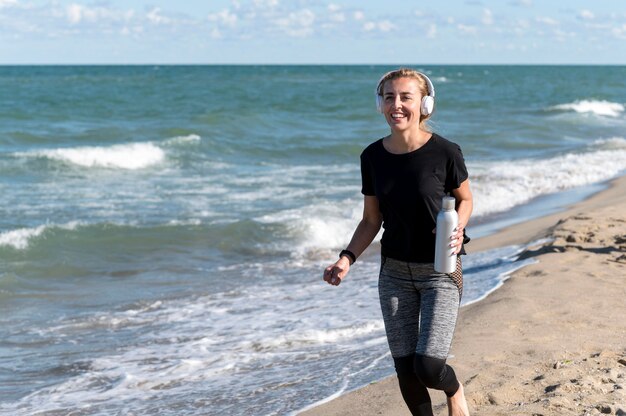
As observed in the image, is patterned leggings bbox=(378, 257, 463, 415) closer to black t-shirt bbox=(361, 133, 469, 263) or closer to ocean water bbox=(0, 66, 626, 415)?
black t-shirt bbox=(361, 133, 469, 263)

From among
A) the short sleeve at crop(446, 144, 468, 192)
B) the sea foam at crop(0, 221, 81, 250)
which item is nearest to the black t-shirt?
the short sleeve at crop(446, 144, 468, 192)

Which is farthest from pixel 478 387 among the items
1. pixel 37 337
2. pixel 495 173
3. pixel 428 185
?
pixel 495 173

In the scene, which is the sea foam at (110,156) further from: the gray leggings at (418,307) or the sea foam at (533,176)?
the gray leggings at (418,307)

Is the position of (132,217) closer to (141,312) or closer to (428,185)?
(141,312)

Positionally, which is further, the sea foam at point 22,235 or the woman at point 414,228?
the sea foam at point 22,235

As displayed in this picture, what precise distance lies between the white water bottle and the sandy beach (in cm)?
128

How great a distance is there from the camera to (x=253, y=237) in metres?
13.1

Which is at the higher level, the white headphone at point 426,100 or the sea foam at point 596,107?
the white headphone at point 426,100

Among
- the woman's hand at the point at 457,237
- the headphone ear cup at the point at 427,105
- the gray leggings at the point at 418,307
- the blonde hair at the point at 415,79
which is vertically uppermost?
the blonde hair at the point at 415,79

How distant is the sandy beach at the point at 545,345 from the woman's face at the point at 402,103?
5.53 ft

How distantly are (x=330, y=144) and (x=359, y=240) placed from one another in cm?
2255

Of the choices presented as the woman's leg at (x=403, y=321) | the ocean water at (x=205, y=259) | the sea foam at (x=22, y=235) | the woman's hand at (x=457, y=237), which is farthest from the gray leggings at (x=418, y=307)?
the sea foam at (x=22, y=235)

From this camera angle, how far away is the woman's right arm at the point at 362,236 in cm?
409

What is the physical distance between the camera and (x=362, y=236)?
4.25 meters
